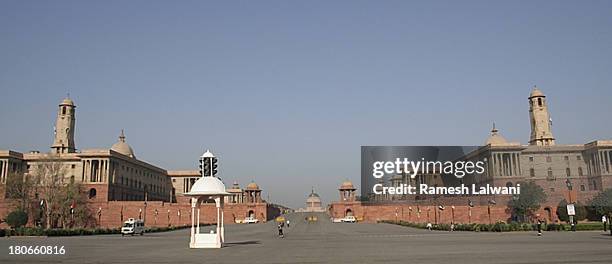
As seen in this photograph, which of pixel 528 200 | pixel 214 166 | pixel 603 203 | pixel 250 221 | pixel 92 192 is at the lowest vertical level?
pixel 250 221

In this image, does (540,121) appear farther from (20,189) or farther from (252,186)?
(20,189)

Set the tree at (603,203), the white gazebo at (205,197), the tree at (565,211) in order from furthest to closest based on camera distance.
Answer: the tree at (565,211)
the tree at (603,203)
the white gazebo at (205,197)

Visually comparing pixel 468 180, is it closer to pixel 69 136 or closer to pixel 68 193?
pixel 68 193

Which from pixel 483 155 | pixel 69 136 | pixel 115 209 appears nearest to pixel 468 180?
pixel 483 155

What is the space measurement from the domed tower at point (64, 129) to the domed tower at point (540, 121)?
282ft

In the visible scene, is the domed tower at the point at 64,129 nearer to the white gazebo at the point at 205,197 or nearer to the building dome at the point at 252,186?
the building dome at the point at 252,186

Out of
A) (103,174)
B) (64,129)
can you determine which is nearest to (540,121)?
(103,174)

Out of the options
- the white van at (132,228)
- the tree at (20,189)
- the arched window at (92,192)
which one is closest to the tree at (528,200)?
the white van at (132,228)

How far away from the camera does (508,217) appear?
73.0m

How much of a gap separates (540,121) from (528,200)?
3326 cm

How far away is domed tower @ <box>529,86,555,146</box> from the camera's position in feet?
319

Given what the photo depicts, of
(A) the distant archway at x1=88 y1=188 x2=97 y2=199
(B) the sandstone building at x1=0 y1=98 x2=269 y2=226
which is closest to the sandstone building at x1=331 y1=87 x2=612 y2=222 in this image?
(B) the sandstone building at x1=0 y1=98 x2=269 y2=226

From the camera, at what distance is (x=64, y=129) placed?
96375 millimetres

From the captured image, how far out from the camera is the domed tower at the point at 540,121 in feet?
319
